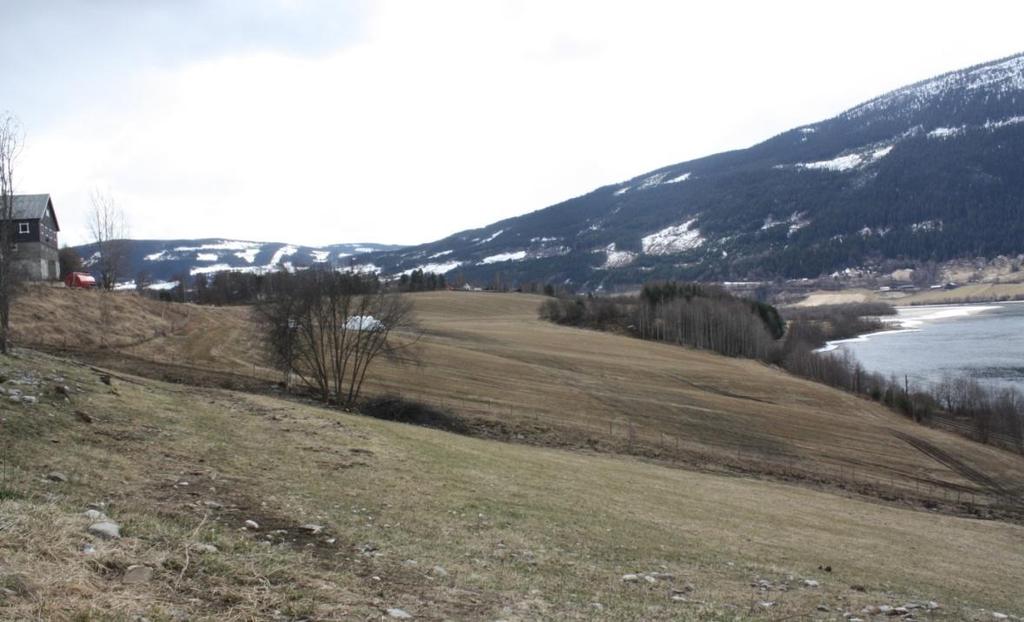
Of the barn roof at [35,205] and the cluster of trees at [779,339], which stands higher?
the barn roof at [35,205]

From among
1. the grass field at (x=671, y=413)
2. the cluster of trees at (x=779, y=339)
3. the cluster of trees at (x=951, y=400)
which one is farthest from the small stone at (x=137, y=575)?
the cluster of trees at (x=779, y=339)

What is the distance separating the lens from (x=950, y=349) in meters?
107

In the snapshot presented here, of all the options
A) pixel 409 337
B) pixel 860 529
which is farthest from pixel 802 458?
pixel 409 337

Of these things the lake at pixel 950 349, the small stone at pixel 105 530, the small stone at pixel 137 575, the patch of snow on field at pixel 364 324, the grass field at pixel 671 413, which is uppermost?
the patch of snow on field at pixel 364 324

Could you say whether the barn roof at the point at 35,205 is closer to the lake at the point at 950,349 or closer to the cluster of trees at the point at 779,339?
the cluster of trees at the point at 779,339

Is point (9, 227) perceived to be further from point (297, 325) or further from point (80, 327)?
point (80, 327)

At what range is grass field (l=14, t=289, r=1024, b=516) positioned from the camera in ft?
131

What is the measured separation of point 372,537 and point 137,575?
450 cm

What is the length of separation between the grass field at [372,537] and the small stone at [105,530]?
0.15 meters

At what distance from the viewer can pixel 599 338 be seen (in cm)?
9756

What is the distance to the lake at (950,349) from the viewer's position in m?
83.6

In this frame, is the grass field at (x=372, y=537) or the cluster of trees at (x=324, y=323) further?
the cluster of trees at (x=324, y=323)

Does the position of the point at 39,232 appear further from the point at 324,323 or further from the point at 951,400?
the point at 951,400

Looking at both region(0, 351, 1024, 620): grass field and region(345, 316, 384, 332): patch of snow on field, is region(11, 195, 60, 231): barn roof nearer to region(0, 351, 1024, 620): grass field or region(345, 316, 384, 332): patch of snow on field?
region(345, 316, 384, 332): patch of snow on field
